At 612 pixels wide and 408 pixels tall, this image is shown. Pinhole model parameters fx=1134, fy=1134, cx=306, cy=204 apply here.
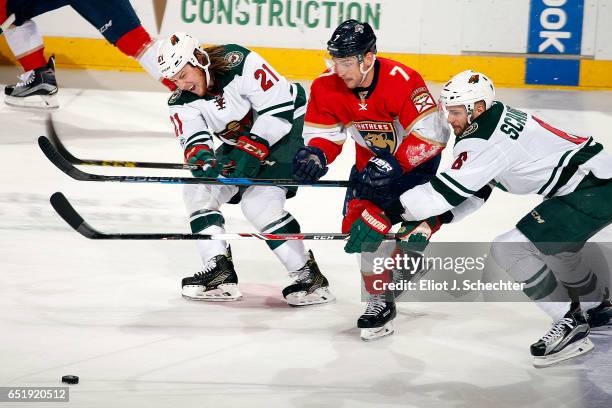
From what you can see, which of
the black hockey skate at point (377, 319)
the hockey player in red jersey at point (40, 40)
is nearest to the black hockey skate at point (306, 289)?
the black hockey skate at point (377, 319)

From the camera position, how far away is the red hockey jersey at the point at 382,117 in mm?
3754

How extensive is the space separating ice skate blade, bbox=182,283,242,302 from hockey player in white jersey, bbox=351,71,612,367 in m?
0.81

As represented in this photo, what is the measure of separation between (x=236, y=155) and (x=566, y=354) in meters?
1.33

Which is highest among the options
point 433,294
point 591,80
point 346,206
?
point 346,206

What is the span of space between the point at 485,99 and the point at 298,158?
26.7 inches

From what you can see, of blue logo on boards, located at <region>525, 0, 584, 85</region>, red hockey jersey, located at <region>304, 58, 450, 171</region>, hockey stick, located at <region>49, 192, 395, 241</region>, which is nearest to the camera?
hockey stick, located at <region>49, 192, 395, 241</region>

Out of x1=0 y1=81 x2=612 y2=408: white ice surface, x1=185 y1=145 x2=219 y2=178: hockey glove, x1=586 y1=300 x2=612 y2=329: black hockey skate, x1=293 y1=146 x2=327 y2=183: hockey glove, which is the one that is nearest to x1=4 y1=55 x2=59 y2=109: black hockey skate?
x1=0 y1=81 x2=612 y2=408: white ice surface

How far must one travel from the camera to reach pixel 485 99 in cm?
352

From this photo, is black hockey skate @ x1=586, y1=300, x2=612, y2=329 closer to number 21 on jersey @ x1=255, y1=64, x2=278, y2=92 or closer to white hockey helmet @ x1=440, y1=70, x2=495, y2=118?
white hockey helmet @ x1=440, y1=70, x2=495, y2=118

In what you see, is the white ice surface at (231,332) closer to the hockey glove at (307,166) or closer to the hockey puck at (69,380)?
the hockey puck at (69,380)

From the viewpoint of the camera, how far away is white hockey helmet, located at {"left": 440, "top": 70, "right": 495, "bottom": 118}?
3.50 m

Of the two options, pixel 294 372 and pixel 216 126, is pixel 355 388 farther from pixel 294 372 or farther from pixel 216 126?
pixel 216 126

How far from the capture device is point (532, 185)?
3.60 meters

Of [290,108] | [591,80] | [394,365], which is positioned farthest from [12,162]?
[591,80]
